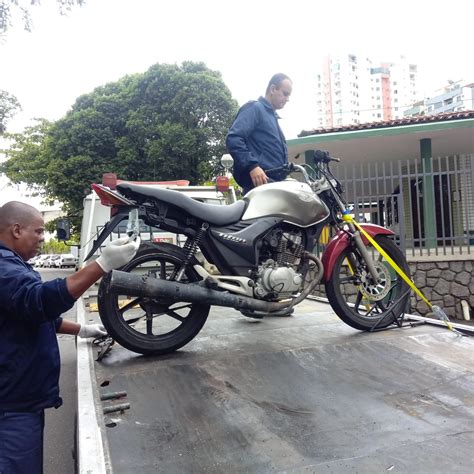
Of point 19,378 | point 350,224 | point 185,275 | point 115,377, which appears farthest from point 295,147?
point 19,378

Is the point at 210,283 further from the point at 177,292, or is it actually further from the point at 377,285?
the point at 377,285

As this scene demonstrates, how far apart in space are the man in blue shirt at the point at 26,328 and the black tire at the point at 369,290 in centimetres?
204

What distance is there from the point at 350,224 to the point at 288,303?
87 centimetres

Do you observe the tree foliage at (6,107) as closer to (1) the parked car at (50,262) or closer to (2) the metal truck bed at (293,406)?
(2) the metal truck bed at (293,406)

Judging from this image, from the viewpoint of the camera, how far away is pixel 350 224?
3.44 m

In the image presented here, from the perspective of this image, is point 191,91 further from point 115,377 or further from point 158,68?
point 115,377

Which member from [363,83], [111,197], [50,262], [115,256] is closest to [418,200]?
[111,197]

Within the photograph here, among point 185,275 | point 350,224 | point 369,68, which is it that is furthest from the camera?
point 369,68

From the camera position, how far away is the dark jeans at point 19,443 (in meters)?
1.54

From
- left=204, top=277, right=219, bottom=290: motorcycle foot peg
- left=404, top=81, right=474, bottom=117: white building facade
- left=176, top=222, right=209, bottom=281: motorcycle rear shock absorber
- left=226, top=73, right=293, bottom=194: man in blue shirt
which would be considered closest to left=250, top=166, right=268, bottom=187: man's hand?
left=226, top=73, right=293, bottom=194: man in blue shirt

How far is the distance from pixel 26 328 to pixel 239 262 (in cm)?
158

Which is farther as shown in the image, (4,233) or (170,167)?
(170,167)

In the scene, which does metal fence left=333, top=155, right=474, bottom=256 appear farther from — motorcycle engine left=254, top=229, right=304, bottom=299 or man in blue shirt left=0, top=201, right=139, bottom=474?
man in blue shirt left=0, top=201, right=139, bottom=474

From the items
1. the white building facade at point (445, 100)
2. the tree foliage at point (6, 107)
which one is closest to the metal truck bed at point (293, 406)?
the tree foliage at point (6, 107)
